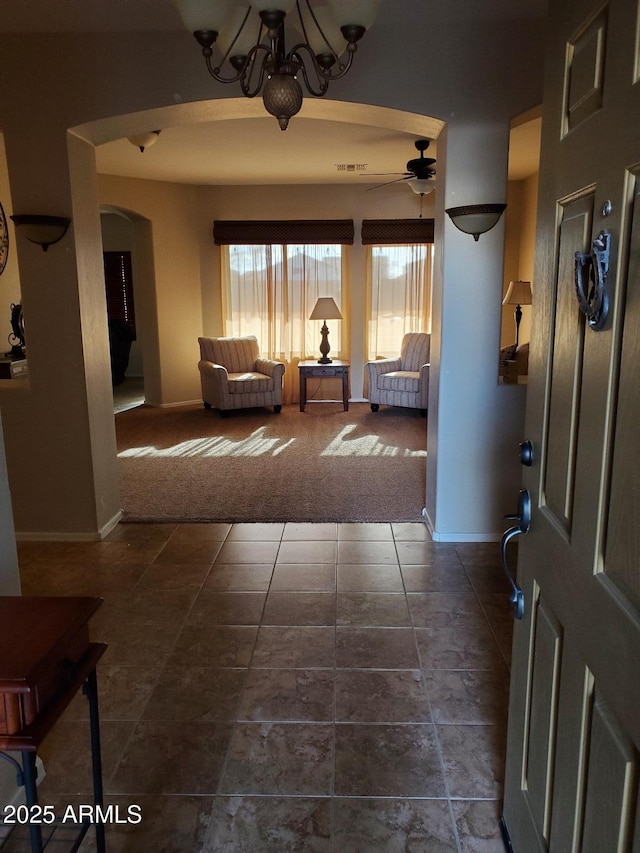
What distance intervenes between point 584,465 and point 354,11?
164 cm

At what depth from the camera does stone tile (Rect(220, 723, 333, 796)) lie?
1.81 metres

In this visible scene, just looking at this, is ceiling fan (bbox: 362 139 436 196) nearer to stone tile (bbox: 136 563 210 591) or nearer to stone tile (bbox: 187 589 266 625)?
stone tile (bbox: 136 563 210 591)

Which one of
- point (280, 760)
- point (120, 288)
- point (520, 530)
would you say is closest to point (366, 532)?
point (280, 760)

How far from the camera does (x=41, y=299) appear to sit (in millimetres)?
3406

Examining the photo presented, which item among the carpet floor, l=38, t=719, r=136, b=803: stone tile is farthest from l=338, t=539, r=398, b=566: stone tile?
l=38, t=719, r=136, b=803: stone tile

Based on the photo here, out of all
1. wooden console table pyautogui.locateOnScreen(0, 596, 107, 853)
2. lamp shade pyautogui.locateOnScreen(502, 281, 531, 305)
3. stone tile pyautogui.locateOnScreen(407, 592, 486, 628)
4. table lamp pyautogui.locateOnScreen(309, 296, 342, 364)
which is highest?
lamp shade pyautogui.locateOnScreen(502, 281, 531, 305)

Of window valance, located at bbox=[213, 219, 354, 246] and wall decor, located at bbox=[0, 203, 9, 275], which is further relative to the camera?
window valance, located at bbox=[213, 219, 354, 246]

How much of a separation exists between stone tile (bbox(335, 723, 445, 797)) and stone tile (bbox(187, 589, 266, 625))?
84 cm

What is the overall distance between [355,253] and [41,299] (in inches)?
201

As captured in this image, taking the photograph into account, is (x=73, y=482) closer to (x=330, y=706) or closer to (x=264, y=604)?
(x=264, y=604)

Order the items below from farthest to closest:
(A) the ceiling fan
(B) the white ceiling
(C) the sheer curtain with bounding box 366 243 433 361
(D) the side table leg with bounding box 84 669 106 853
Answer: (C) the sheer curtain with bounding box 366 243 433 361, (A) the ceiling fan, (B) the white ceiling, (D) the side table leg with bounding box 84 669 106 853

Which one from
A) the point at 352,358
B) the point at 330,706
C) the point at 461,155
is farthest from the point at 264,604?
the point at 352,358

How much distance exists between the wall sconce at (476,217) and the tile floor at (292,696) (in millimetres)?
1745

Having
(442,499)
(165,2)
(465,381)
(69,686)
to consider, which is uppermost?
(165,2)
